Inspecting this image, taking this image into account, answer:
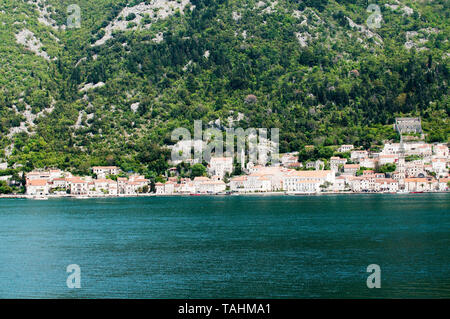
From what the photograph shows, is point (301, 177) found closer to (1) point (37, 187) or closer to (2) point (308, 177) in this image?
(2) point (308, 177)

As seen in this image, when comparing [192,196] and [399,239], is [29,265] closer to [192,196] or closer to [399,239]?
[399,239]

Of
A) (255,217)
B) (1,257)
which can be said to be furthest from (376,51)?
(1,257)

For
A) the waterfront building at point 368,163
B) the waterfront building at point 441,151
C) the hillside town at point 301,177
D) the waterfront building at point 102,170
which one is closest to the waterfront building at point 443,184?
the hillside town at point 301,177

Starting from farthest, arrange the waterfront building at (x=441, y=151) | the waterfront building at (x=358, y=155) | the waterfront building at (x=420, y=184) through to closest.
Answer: the waterfront building at (x=358, y=155) < the waterfront building at (x=441, y=151) < the waterfront building at (x=420, y=184)

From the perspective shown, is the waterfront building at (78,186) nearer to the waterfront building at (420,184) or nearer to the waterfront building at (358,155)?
the waterfront building at (358,155)

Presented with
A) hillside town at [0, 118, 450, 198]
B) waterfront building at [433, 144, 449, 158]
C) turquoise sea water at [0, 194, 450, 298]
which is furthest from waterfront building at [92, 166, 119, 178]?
waterfront building at [433, 144, 449, 158]

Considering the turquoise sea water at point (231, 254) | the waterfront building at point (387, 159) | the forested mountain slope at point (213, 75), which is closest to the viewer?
the turquoise sea water at point (231, 254)
